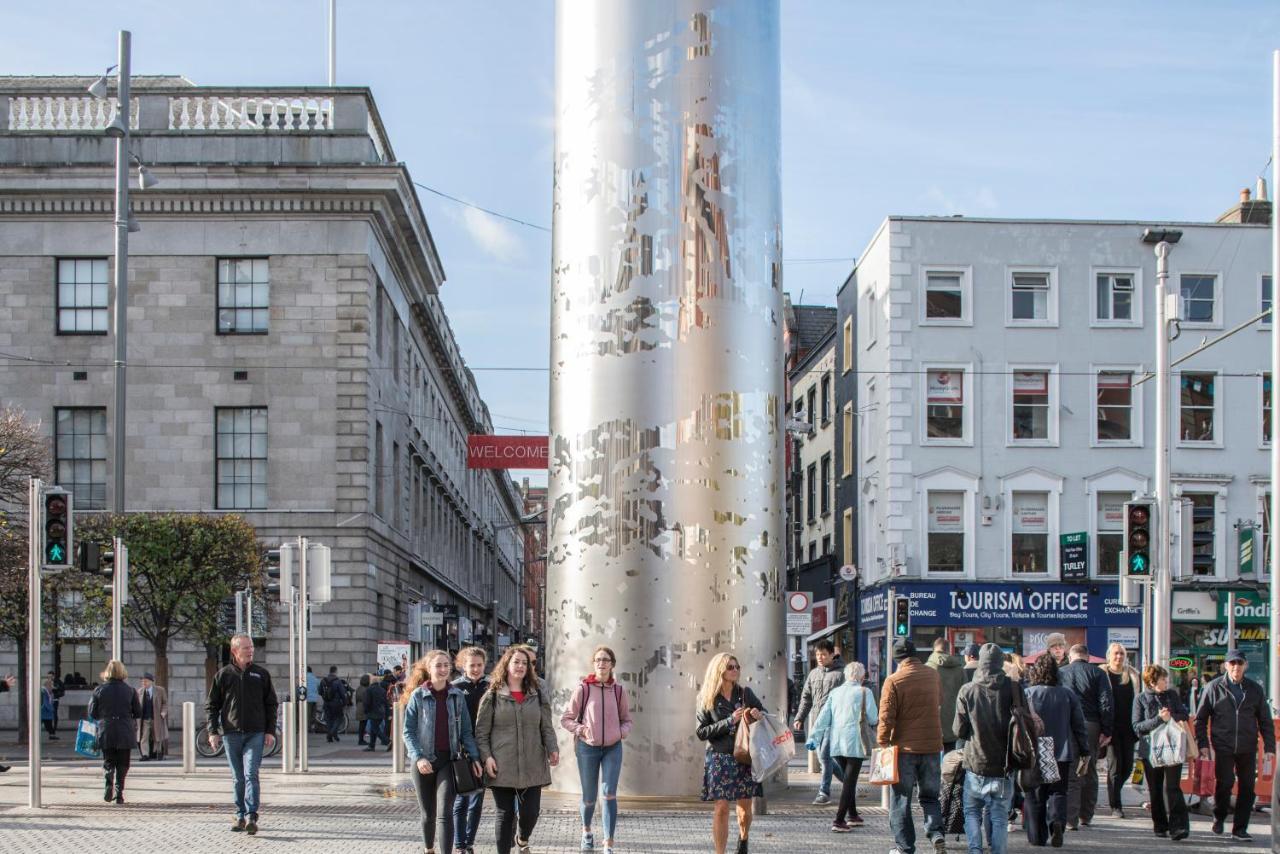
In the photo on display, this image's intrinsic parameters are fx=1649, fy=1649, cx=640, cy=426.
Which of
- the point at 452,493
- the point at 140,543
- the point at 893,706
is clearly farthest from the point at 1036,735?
the point at 452,493

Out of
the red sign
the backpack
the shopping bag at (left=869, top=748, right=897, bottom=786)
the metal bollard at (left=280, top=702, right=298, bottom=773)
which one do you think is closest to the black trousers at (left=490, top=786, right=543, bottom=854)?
the shopping bag at (left=869, top=748, right=897, bottom=786)

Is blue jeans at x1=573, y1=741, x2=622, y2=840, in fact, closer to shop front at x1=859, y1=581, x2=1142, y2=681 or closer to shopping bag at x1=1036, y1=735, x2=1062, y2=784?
shopping bag at x1=1036, y1=735, x2=1062, y2=784

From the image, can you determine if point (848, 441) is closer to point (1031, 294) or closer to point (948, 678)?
point (1031, 294)

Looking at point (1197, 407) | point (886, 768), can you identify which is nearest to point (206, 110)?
point (1197, 407)

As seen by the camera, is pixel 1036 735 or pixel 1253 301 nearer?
pixel 1036 735

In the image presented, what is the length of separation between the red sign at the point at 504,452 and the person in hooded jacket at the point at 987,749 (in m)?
25.0

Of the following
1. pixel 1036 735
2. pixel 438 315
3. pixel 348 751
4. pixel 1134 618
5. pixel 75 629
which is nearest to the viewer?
pixel 1036 735

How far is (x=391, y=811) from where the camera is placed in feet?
56.0

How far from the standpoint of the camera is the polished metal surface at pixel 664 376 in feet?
55.6

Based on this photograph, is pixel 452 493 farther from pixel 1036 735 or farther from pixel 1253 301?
pixel 1036 735

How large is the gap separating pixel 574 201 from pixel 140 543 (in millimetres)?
19169

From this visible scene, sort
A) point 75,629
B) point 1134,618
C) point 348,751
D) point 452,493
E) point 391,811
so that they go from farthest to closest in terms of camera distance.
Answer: point 452,493, point 1134,618, point 75,629, point 348,751, point 391,811

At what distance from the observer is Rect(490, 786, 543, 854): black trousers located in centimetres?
1213

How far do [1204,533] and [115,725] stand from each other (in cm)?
3175
